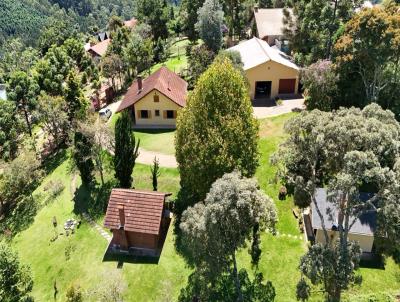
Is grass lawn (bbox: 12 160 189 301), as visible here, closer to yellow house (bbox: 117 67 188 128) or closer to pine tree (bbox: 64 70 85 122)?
yellow house (bbox: 117 67 188 128)

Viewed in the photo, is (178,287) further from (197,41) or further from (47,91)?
(197,41)

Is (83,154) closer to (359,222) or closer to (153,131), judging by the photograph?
(153,131)

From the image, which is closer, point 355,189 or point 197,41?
point 355,189

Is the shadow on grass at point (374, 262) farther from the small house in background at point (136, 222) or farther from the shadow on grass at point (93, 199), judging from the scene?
the shadow on grass at point (93, 199)

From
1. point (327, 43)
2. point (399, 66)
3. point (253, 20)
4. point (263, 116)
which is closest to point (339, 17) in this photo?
point (327, 43)

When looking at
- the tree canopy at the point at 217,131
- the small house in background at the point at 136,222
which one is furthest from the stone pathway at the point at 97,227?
the tree canopy at the point at 217,131

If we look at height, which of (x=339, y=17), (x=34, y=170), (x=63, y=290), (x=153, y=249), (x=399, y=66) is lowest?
(x=63, y=290)
